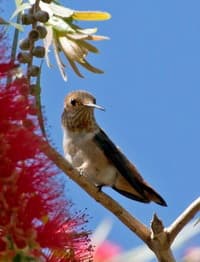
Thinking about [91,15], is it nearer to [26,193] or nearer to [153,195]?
[26,193]

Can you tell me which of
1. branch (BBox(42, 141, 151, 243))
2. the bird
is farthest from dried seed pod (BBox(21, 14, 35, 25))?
the bird

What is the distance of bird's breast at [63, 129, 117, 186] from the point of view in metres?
3.73

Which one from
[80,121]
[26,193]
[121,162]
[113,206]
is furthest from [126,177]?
[26,193]

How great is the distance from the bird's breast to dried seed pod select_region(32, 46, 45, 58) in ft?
5.59

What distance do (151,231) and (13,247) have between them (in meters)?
0.89

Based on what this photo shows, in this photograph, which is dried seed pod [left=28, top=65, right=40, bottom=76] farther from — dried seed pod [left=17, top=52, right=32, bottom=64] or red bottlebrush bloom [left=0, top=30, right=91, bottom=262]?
red bottlebrush bloom [left=0, top=30, right=91, bottom=262]

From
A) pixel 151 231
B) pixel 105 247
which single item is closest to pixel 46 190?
pixel 105 247

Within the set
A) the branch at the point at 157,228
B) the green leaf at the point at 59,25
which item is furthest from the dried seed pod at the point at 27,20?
the branch at the point at 157,228

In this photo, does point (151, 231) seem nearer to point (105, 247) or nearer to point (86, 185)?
point (86, 185)

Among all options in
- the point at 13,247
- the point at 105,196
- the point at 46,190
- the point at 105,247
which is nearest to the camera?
the point at 13,247

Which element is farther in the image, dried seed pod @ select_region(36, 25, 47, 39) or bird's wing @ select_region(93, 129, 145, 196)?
bird's wing @ select_region(93, 129, 145, 196)

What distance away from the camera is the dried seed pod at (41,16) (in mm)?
2059

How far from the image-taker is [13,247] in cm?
155

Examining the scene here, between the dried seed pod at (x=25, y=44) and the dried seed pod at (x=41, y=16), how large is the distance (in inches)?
3.0
